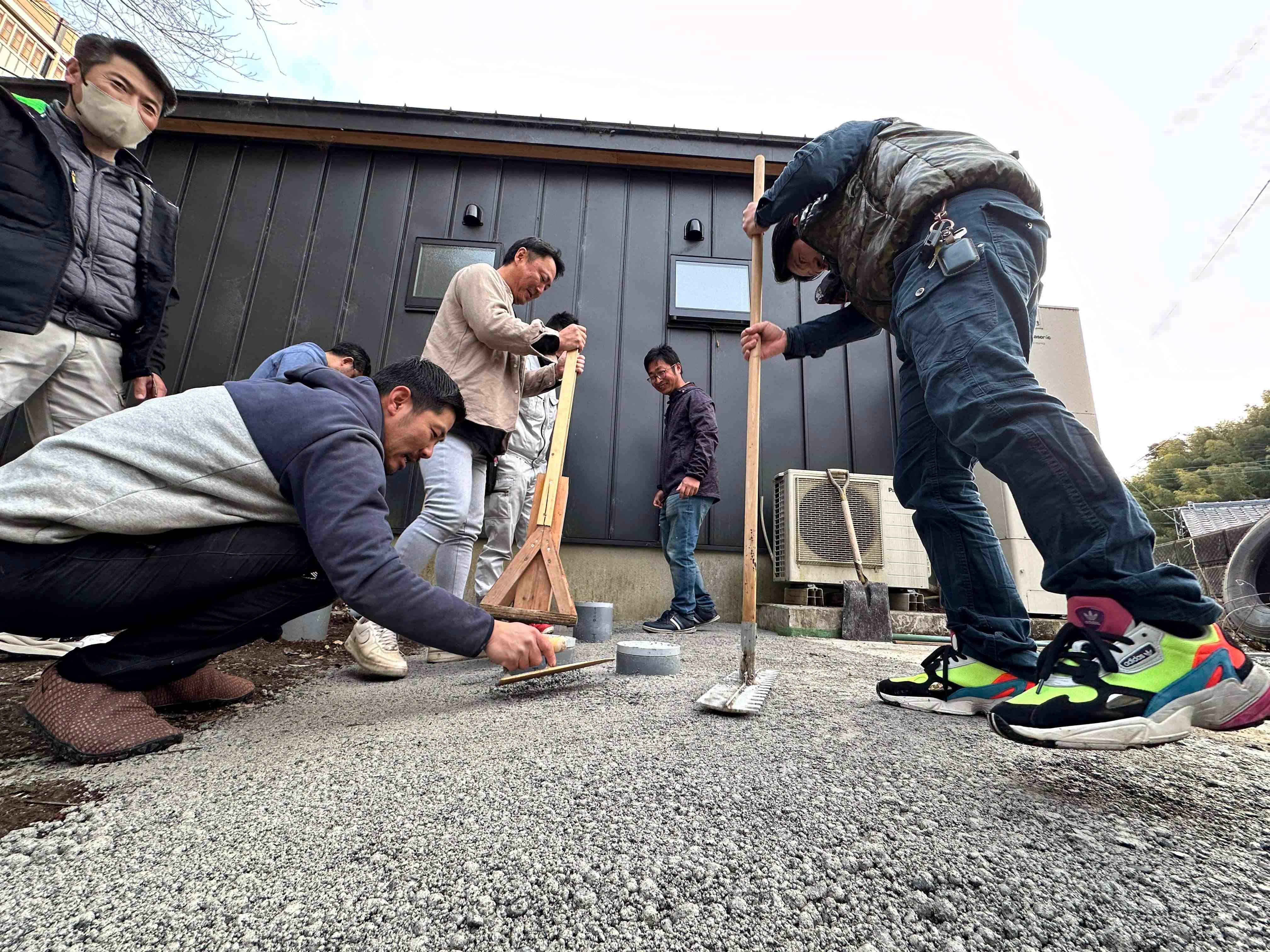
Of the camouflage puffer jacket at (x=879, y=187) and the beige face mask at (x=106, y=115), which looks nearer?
the camouflage puffer jacket at (x=879, y=187)

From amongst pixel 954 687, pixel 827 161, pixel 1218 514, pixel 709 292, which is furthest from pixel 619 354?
pixel 1218 514

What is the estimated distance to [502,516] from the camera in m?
2.58

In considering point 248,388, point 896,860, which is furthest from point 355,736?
point 896,860

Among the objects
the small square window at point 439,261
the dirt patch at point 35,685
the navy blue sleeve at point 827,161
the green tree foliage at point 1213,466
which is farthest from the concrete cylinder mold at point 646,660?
the green tree foliage at point 1213,466

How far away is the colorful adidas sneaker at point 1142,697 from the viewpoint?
72 centimetres

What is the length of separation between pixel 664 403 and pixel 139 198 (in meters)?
2.87

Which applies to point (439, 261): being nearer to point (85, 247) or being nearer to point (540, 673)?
point (85, 247)

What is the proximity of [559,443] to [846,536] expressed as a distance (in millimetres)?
1995

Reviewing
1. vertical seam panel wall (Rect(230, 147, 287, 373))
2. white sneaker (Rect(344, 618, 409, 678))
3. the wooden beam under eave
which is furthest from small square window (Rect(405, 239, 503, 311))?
white sneaker (Rect(344, 618, 409, 678))

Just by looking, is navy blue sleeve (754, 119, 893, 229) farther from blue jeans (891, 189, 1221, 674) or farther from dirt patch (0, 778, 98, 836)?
dirt patch (0, 778, 98, 836)

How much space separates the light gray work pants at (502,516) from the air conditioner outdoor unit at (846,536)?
165 cm

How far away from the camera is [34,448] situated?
885 millimetres

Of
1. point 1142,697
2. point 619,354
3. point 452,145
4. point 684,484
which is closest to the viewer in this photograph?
point 1142,697

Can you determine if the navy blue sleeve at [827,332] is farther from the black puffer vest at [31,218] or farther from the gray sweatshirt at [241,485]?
the black puffer vest at [31,218]
